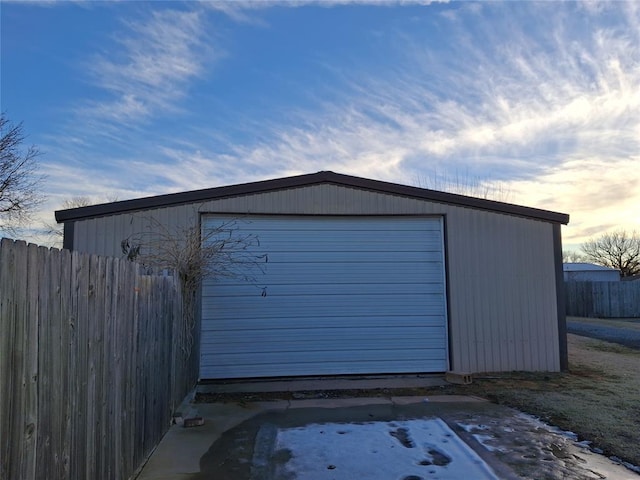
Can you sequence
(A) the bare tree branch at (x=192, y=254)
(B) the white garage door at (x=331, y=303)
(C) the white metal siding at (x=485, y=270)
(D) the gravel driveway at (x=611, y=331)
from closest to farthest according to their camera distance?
(A) the bare tree branch at (x=192, y=254) → (B) the white garage door at (x=331, y=303) → (C) the white metal siding at (x=485, y=270) → (D) the gravel driveway at (x=611, y=331)

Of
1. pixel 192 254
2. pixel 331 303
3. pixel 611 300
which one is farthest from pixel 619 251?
pixel 192 254

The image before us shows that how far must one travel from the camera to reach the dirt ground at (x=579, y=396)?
5.63 meters

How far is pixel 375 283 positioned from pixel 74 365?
6859mm

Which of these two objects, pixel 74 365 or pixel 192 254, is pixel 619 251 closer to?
pixel 192 254

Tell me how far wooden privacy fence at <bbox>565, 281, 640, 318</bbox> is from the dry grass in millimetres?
16333

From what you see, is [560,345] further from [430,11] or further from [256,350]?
[430,11]

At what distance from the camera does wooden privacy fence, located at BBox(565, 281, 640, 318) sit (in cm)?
2580

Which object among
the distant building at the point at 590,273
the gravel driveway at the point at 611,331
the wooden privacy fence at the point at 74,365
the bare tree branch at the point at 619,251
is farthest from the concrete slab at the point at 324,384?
the bare tree branch at the point at 619,251

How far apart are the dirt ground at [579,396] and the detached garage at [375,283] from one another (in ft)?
2.17

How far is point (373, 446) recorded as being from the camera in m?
5.31

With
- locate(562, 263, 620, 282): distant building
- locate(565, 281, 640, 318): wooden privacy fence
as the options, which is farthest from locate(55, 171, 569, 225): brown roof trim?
locate(562, 263, 620, 282): distant building

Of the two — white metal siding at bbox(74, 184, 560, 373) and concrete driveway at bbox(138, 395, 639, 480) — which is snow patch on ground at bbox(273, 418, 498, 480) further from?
white metal siding at bbox(74, 184, 560, 373)

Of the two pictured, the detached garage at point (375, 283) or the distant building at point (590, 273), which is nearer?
the detached garage at point (375, 283)

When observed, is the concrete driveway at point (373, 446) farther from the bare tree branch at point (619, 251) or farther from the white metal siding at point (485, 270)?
the bare tree branch at point (619, 251)
